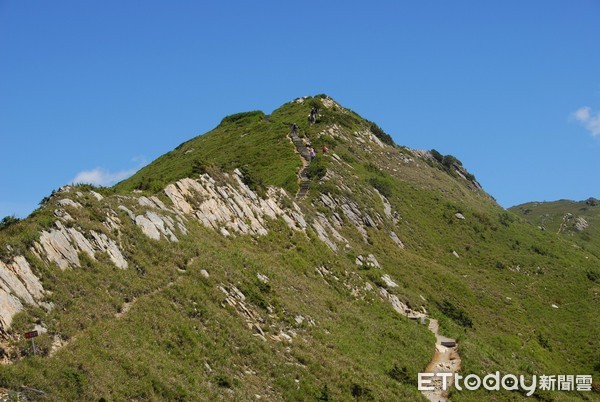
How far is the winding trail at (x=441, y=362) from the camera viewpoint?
1379 inches

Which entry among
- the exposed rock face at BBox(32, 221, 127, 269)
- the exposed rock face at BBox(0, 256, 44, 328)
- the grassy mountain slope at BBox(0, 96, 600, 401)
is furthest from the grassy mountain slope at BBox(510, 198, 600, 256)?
the exposed rock face at BBox(0, 256, 44, 328)

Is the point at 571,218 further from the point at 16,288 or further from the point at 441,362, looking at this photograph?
the point at 16,288

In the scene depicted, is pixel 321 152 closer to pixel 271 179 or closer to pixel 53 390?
pixel 271 179

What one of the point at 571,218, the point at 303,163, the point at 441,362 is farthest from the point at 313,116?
the point at 571,218

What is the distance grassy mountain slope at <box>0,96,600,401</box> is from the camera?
22.9m

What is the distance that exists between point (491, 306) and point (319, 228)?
20.9m

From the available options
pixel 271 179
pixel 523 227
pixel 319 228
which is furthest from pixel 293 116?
pixel 319 228

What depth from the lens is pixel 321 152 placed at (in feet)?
275

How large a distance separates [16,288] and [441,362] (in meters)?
28.8

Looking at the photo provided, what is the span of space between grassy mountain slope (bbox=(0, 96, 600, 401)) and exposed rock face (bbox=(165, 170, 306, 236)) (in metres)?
0.65

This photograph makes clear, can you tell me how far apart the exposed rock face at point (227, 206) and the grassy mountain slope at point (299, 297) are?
2.14ft

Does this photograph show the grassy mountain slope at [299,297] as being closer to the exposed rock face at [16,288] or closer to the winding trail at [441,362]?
the exposed rock face at [16,288]

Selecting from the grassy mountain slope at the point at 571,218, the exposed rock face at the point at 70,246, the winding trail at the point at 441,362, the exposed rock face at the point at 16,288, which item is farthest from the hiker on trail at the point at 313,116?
the exposed rock face at the point at 16,288

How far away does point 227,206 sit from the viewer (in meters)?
48.6
